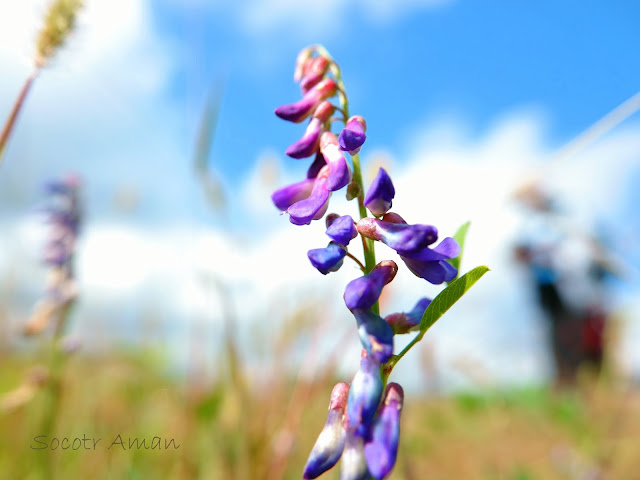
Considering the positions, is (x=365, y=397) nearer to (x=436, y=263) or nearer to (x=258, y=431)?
(x=436, y=263)

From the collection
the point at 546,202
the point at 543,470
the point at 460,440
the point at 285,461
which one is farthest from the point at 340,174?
the point at 460,440

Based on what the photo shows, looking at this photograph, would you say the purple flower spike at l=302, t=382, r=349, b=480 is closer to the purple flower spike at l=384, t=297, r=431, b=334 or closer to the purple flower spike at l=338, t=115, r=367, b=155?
the purple flower spike at l=384, t=297, r=431, b=334

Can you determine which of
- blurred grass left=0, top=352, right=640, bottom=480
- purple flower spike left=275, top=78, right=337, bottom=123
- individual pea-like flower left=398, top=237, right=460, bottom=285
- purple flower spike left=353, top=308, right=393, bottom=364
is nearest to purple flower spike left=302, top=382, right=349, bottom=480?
purple flower spike left=353, top=308, right=393, bottom=364

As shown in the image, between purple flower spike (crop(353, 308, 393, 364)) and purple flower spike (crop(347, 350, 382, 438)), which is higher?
purple flower spike (crop(353, 308, 393, 364))

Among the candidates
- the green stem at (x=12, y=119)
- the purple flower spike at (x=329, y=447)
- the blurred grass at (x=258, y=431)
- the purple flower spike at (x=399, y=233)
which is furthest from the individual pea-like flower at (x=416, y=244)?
the blurred grass at (x=258, y=431)

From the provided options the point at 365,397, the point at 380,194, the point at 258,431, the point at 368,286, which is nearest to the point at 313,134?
the point at 380,194

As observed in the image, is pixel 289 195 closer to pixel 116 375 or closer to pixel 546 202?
pixel 546 202
